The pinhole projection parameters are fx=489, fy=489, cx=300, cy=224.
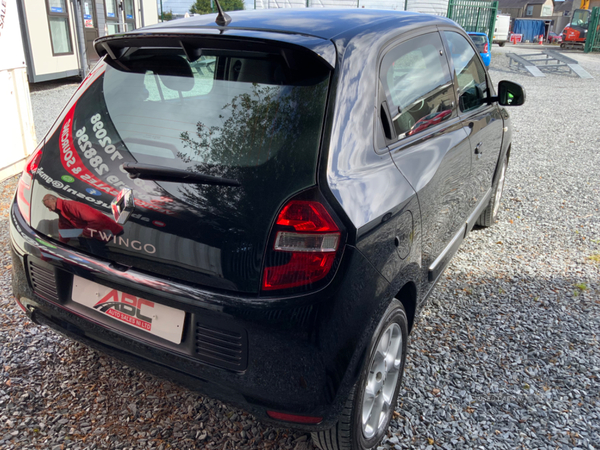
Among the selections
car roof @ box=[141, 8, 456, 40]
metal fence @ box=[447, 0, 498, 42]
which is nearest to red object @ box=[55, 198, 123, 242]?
car roof @ box=[141, 8, 456, 40]

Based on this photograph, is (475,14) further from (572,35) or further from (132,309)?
(132,309)

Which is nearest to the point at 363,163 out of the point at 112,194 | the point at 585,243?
the point at 112,194

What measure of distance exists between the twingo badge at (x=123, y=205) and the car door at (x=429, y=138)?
1035 millimetres

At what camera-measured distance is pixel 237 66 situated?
180 centimetres

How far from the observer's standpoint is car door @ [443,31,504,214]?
3016mm

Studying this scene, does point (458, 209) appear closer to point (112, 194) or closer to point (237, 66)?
point (237, 66)

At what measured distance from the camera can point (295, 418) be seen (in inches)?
66.0

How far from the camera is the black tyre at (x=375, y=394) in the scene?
183 cm

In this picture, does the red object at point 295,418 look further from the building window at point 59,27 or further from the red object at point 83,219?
the building window at point 59,27

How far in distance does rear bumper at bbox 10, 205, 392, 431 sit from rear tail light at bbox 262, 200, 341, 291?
59mm

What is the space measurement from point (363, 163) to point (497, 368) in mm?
1623

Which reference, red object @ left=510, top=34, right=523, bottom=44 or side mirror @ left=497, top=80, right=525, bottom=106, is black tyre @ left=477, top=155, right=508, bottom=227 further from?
red object @ left=510, top=34, right=523, bottom=44

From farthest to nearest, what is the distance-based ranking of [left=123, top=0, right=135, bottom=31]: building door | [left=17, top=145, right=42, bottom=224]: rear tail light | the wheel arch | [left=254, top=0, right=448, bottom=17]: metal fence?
[left=254, top=0, right=448, bottom=17]: metal fence
[left=123, top=0, right=135, bottom=31]: building door
the wheel arch
[left=17, top=145, right=42, bottom=224]: rear tail light

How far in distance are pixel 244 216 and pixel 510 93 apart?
2691 mm
